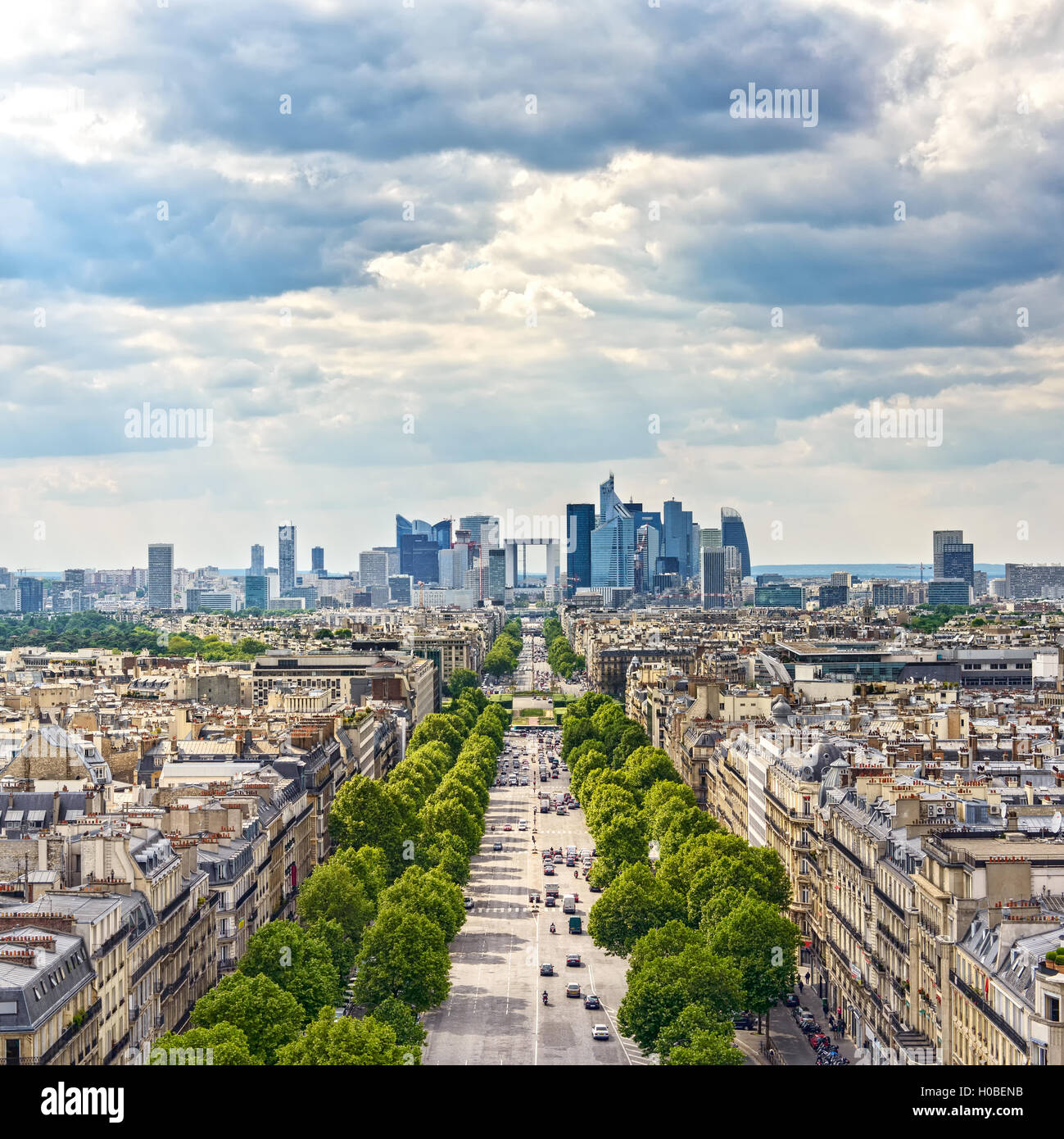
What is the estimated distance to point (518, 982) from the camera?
255 feet

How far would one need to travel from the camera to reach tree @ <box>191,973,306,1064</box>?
53750mm

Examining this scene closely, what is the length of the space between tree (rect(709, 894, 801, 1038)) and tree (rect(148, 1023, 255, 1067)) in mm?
23153

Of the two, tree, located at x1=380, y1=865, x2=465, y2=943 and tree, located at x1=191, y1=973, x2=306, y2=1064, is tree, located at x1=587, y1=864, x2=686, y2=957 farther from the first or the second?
tree, located at x1=191, y1=973, x2=306, y2=1064

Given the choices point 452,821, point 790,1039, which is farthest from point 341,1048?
point 452,821

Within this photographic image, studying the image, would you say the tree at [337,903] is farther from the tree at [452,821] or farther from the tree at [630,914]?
the tree at [452,821]

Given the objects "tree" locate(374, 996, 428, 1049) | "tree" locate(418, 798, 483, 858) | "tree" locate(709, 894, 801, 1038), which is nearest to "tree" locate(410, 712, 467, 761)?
"tree" locate(418, 798, 483, 858)

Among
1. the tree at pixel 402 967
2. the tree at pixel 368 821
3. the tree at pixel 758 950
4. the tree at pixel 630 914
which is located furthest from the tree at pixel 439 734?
the tree at pixel 758 950

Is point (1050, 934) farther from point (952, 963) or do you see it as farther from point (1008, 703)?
point (1008, 703)

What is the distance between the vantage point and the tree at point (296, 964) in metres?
60.1

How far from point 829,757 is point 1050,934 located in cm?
4102

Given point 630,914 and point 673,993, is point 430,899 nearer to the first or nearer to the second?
point 630,914
